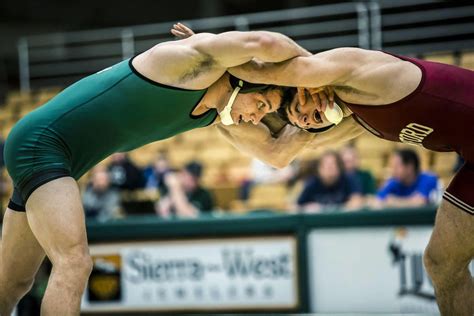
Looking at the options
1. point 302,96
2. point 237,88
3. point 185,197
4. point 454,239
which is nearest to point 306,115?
point 302,96

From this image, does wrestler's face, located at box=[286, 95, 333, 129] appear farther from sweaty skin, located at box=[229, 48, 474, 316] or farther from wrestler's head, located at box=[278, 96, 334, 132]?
sweaty skin, located at box=[229, 48, 474, 316]

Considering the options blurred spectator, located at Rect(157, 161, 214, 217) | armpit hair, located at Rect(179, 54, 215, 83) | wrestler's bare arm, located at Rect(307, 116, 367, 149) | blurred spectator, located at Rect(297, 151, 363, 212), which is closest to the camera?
armpit hair, located at Rect(179, 54, 215, 83)

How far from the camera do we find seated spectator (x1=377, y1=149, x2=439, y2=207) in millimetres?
7410

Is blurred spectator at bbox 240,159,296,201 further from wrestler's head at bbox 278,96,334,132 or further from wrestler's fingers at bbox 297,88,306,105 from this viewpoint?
wrestler's fingers at bbox 297,88,306,105

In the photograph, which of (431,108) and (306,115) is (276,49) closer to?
(306,115)

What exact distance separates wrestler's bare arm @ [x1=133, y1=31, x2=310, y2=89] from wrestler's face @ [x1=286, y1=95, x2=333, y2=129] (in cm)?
43

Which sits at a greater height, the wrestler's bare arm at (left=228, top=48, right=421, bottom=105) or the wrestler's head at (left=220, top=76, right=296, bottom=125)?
the wrestler's bare arm at (left=228, top=48, right=421, bottom=105)

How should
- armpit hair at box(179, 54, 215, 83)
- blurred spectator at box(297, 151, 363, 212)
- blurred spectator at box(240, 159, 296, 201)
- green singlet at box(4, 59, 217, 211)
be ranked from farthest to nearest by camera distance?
blurred spectator at box(240, 159, 296, 201) < blurred spectator at box(297, 151, 363, 212) < armpit hair at box(179, 54, 215, 83) < green singlet at box(4, 59, 217, 211)

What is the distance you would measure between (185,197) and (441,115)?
4839 mm

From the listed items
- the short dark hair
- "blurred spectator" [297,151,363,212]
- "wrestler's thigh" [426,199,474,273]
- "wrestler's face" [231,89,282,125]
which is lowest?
"blurred spectator" [297,151,363,212]

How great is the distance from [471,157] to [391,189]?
3420mm

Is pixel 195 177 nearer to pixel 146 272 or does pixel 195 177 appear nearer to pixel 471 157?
pixel 146 272

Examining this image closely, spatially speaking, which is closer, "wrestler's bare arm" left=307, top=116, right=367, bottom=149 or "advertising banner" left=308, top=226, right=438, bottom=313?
"wrestler's bare arm" left=307, top=116, right=367, bottom=149

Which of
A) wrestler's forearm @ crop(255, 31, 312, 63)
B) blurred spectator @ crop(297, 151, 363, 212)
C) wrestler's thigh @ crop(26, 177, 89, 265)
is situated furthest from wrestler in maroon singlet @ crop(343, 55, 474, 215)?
blurred spectator @ crop(297, 151, 363, 212)
